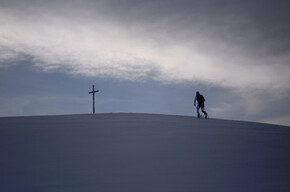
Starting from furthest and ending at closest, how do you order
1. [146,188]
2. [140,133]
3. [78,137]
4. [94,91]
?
1. [94,91]
2. [140,133]
3. [78,137]
4. [146,188]

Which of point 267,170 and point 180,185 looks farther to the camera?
point 267,170

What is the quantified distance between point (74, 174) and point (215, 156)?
3.61 m

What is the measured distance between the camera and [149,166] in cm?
623

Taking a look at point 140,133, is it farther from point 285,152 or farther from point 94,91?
point 94,91

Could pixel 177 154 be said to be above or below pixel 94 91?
below

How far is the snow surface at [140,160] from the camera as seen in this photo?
5379 mm

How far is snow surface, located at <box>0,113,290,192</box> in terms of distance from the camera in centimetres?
538

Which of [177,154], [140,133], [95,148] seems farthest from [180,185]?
[140,133]

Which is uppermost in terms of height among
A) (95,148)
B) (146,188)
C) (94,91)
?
(94,91)

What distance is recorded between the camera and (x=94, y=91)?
83.4 ft

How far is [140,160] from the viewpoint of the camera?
6598 millimetres

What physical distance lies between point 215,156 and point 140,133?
9.90 ft

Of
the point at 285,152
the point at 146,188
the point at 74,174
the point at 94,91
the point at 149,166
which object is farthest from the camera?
the point at 94,91

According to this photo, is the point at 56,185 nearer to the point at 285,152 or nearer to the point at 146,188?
the point at 146,188
